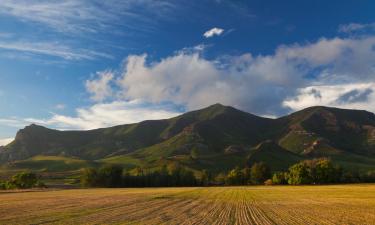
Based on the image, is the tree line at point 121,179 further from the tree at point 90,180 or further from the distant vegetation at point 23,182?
the distant vegetation at point 23,182

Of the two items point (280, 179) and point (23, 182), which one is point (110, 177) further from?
point (280, 179)

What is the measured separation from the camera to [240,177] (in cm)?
18550

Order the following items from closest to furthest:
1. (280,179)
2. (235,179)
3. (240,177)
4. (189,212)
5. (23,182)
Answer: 1. (189,212)
2. (23,182)
3. (280,179)
4. (235,179)
5. (240,177)

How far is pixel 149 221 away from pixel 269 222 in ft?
29.2

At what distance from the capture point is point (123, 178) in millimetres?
173750

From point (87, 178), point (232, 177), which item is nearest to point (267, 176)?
point (232, 177)

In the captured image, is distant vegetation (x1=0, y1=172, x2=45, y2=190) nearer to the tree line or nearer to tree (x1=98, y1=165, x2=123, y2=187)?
the tree line

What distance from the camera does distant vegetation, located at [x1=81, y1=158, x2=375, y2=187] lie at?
157750 millimetres

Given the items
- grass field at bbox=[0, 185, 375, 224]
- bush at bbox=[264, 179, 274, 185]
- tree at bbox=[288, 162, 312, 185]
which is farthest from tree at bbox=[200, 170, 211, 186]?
grass field at bbox=[0, 185, 375, 224]

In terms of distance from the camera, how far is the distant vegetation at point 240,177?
158 meters

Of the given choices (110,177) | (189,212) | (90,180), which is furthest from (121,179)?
(189,212)

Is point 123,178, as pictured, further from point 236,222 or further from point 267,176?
point 236,222

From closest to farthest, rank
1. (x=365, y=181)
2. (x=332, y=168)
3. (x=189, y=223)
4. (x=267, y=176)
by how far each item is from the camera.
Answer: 1. (x=189, y=223)
2. (x=332, y=168)
3. (x=365, y=181)
4. (x=267, y=176)

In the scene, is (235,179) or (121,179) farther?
(235,179)
